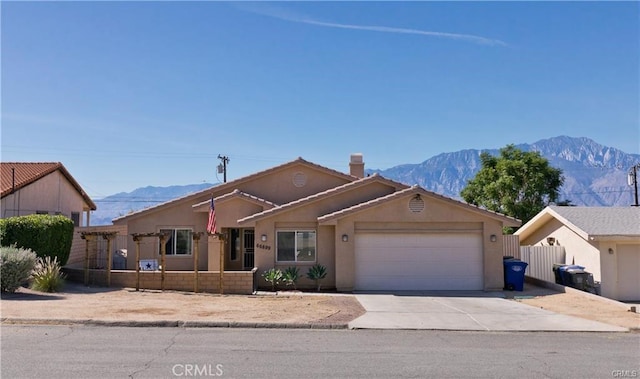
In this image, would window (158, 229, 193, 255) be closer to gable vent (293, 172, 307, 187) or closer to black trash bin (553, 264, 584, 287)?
gable vent (293, 172, 307, 187)

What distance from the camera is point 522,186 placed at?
3547 centimetres

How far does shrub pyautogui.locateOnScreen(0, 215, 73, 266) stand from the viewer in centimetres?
1805

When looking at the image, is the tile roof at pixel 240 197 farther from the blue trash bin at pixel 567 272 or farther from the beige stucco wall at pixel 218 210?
the blue trash bin at pixel 567 272

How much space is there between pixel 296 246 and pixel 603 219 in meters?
12.0

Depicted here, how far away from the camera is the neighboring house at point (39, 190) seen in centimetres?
2528

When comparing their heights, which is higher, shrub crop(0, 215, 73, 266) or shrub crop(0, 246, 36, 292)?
shrub crop(0, 215, 73, 266)

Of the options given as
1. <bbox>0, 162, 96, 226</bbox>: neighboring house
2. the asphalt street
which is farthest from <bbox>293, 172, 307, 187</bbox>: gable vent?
the asphalt street

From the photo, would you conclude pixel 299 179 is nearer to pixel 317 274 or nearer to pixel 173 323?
pixel 317 274

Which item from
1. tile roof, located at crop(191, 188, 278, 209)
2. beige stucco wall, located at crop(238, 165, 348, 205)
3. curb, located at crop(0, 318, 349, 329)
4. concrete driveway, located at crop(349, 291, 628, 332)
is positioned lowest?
concrete driveway, located at crop(349, 291, 628, 332)

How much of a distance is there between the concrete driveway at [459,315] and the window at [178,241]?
9028mm

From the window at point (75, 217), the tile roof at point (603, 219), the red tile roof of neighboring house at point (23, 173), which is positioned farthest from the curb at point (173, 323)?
the window at point (75, 217)

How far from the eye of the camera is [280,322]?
12.5 metres

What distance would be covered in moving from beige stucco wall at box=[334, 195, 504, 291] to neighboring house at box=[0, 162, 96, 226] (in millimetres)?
15357

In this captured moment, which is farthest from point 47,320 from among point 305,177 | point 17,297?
point 305,177
